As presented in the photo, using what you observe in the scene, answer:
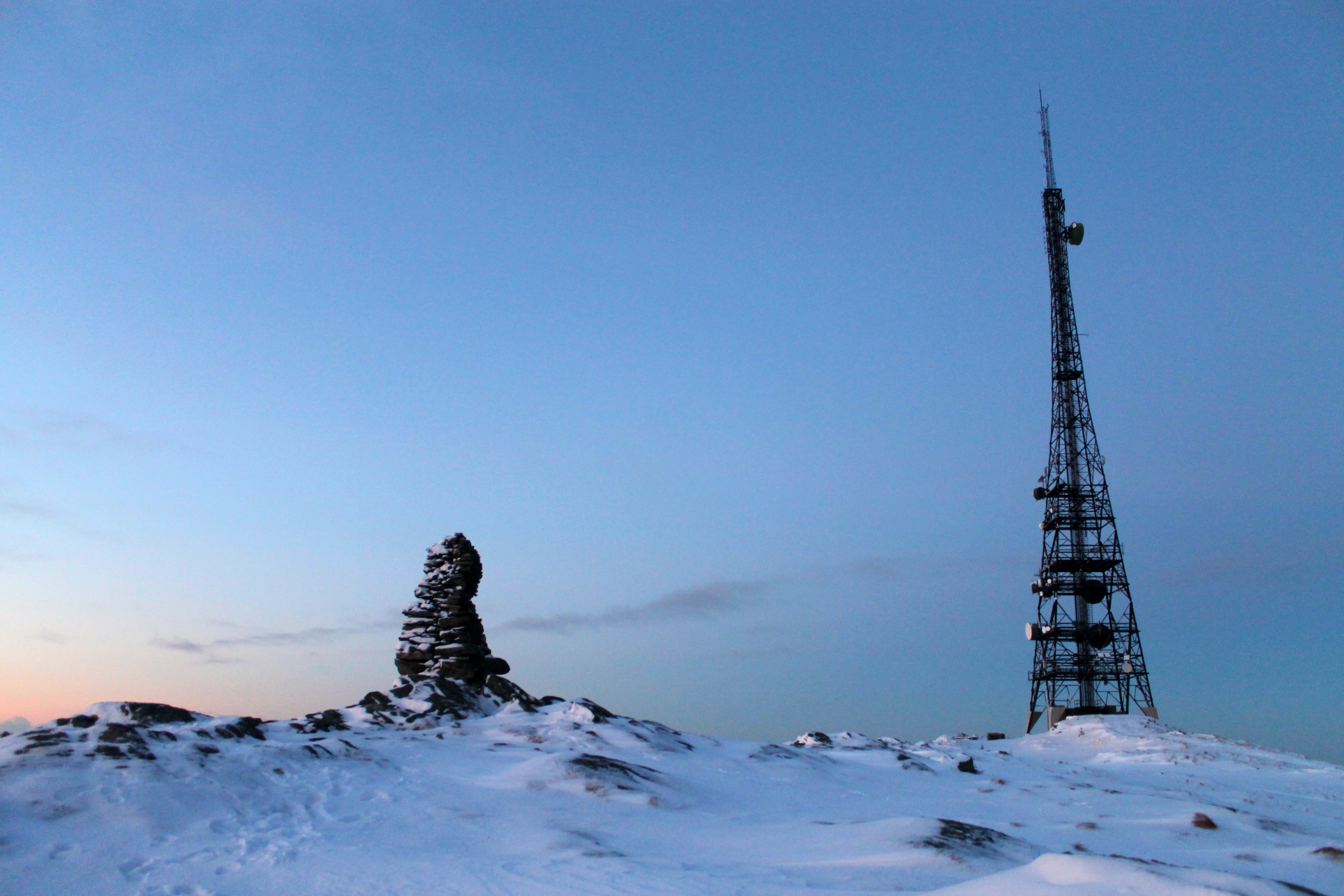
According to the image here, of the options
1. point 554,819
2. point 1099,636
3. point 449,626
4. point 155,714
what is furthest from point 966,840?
point 1099,636

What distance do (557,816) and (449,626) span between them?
14.6 metres

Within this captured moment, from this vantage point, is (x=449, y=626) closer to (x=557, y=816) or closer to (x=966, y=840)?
(x=557, y=816)

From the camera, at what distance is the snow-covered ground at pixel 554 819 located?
10.5m

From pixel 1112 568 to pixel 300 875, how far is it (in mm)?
50083

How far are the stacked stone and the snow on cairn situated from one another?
77.4 inches

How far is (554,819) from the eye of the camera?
13.7 m

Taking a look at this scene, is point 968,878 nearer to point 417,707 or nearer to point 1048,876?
point 1048,876

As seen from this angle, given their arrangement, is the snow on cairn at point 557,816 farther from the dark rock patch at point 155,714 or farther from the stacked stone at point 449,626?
the stacked stone at point 449,626

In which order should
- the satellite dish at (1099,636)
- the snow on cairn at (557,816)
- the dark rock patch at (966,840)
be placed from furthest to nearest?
the satellite dish at (1099,636)
the dark rock patch at (966,840)
the snow on cairn at (557,816)

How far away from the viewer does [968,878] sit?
11.2m

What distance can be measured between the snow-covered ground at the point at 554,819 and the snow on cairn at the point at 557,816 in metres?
0.05

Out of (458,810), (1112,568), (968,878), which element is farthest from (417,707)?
(1112,568)

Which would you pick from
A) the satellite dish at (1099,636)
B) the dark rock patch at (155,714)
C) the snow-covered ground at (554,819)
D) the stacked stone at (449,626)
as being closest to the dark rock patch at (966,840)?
the snow-covered ground at (554,819)

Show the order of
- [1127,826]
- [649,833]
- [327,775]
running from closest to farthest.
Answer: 1. [649,833]
2. [327,775]
3. [1127,826]
